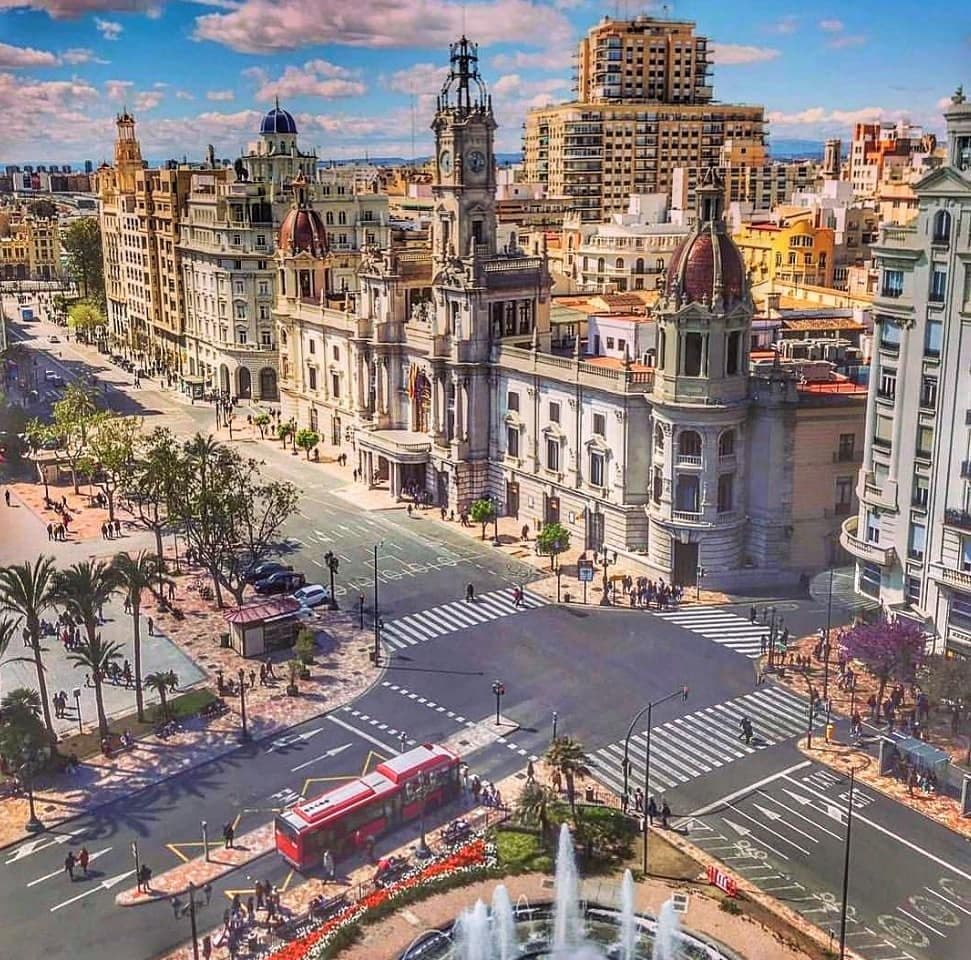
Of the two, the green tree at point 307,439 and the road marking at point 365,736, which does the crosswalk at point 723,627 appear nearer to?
the road marking at point 365,736

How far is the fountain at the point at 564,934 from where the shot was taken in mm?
38844

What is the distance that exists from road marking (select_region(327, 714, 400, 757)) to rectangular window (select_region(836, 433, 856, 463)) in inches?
1327

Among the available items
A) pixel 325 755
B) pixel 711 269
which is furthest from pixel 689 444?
pixel 325 755

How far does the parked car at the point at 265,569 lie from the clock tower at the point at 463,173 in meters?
26.0

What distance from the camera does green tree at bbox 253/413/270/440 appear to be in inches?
4518

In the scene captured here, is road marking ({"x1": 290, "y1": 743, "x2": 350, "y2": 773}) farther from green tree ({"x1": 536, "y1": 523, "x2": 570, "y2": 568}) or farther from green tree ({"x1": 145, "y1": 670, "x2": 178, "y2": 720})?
green tree ({"x1": 536, "y1": 523, "x2": 570, "y2": 568})

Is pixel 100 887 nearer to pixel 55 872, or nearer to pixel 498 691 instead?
pixel 55 872

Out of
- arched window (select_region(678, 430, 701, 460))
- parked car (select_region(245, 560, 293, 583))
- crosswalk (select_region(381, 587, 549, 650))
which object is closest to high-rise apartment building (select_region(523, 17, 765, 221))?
arched window (select_region(678, 430, 701, 460))

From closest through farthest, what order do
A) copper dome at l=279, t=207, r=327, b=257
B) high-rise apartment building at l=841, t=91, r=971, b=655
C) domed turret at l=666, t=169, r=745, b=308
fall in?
high-rise apartment building at l=841, t=91, r=971, b=655
domed turret at l=666, t=169, r=745, b=308
copper dome at l=279, t=207, r=327, b=257

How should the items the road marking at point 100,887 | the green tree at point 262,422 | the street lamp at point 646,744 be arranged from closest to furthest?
the road marking at point 100,887
the street lamp at point 646,744
the green tree at point 262,422

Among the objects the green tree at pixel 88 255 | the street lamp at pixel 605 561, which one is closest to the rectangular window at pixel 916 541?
the street lamp at pixel 605 561

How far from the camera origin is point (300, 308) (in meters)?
112

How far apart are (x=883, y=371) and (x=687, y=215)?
89072 mm

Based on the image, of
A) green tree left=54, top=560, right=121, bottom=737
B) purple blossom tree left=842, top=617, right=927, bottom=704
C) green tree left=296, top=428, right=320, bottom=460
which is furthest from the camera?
green tree left=296, top=428, right=320, bottom=460
